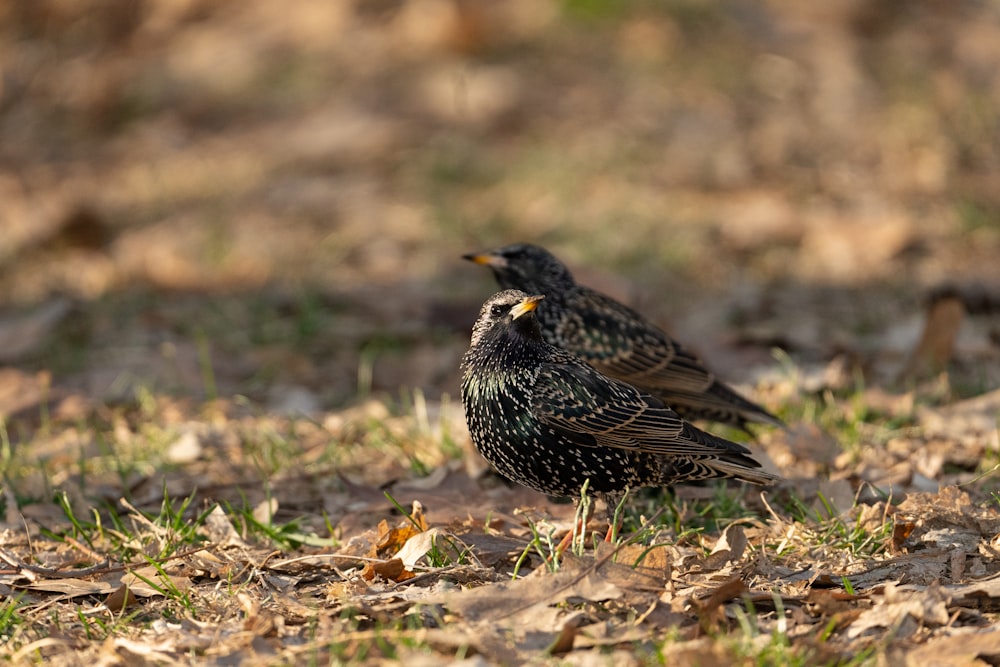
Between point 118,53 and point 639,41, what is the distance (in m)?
5.24

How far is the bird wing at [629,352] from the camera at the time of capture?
609 cm

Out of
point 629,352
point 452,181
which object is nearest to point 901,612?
point 629,352

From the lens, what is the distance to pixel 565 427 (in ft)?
15.6

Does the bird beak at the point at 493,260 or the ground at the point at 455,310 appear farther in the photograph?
the bird beak at the point at 493,260

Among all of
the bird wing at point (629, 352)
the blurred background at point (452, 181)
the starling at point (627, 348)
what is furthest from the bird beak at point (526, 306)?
the blurred background at point (452, 181)

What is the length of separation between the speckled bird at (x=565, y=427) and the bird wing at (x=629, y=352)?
103cm

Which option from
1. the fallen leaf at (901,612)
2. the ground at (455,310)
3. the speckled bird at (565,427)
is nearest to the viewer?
the fallen leaf at (901,612)

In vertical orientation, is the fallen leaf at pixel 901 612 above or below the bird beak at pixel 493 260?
below

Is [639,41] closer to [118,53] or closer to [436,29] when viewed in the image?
[436,29]

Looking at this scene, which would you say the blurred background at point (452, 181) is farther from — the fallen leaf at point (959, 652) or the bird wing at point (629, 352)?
the fallen leaf at point (959, 652)

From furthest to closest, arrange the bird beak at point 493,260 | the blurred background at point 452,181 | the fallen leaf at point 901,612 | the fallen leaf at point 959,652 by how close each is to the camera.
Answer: the blurred background at point 452,181 < the bird beak at point 493,260 < the fallen leaf at point 901,612 < the fallen leaf at point 959,652

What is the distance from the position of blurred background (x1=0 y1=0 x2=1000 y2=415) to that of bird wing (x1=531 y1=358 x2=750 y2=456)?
7.40ft

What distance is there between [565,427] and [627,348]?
1462mm

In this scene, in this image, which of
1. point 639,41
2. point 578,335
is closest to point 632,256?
point 578,335
